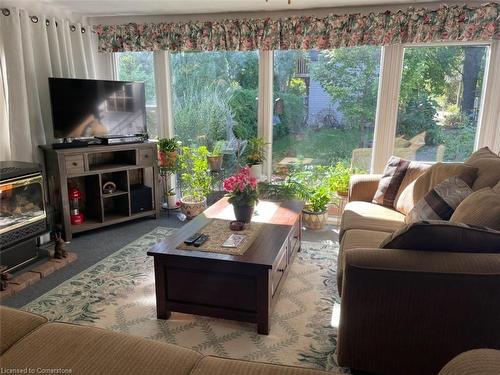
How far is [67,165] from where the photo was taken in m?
3.54

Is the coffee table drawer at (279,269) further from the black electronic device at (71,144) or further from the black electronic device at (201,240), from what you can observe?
the black electronic device at (71,144)

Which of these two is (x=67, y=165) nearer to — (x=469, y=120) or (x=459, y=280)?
(x=459, y=280)

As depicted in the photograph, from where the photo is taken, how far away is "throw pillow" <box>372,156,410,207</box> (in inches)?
123

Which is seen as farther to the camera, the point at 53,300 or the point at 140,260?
the point at 140,260

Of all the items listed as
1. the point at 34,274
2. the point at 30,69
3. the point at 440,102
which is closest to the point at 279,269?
the point at 34,274

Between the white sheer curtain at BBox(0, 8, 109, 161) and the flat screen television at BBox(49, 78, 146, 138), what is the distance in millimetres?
212

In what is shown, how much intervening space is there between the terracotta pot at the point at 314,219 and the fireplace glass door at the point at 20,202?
2.43 metres

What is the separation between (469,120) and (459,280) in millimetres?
2739

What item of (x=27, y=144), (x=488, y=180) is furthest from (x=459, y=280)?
(x=27, y=144)

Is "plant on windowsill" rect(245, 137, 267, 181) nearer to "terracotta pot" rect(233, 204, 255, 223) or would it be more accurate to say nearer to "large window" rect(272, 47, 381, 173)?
"large window" rect(272, 47, 381, 173)

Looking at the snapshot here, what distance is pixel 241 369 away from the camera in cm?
117

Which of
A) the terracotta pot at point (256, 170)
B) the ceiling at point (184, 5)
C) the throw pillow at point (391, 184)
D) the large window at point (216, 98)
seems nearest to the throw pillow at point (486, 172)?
the throw pillow at point (391, 184)

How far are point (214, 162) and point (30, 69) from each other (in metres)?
1.98

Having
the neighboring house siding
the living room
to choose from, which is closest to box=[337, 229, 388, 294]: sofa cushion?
the living room
